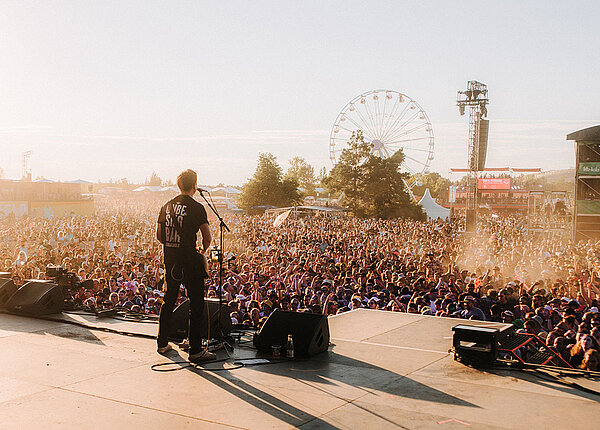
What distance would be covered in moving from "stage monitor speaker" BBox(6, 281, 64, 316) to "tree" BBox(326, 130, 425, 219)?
4907cm

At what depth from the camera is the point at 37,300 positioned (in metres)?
6.21

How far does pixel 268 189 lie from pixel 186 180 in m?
59.2

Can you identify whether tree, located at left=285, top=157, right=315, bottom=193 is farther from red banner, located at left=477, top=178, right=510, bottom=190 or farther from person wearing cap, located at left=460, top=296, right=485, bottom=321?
person wearing cap, located at left=460, top=296, right=485, bottom=321

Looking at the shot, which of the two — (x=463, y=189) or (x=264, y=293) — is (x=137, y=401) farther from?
(x=463, y=189)

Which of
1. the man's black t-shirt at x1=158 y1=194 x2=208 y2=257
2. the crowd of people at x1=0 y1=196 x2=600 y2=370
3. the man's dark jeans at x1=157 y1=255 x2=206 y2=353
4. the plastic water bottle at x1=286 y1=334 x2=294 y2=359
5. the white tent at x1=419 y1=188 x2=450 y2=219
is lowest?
the crowd of people at x1=0 y1=196 x2=600 y2=370

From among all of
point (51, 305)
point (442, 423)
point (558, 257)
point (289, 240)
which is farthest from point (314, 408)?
point (289, 240)

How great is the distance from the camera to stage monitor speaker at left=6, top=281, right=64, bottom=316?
6223 mm

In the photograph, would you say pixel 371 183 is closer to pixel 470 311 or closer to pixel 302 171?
pixel 470 311

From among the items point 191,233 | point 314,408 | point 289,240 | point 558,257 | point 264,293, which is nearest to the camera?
point 314,408

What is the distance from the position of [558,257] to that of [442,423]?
14.6 meters

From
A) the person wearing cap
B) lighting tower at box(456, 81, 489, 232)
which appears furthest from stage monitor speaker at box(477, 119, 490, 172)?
the person wearing cap

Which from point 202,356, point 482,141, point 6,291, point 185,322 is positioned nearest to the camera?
point 202,356

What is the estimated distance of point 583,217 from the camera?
Result: 86.9 ft

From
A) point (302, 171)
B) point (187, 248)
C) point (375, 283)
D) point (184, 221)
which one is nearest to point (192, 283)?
point (187, 248)
